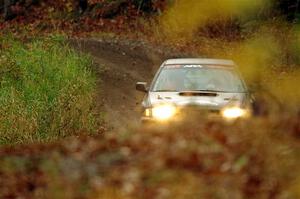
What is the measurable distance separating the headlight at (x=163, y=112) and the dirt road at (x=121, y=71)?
11.4ft

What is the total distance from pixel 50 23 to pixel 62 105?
2330 centimetres

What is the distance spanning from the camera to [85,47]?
91.5 feet

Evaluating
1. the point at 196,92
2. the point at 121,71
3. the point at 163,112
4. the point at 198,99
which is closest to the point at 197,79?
the point at 196,92

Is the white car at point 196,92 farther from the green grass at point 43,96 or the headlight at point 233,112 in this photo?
the green grass at point 43,96

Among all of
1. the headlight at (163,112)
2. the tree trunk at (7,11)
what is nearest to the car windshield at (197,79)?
the headlight at (163,112)

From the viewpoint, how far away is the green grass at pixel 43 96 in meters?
12.6

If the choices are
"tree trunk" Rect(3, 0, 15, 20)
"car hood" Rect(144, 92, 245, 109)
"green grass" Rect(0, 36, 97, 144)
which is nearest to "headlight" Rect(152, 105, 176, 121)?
"car hood" Rect(144, 92, 245, 109)

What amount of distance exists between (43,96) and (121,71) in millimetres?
9246

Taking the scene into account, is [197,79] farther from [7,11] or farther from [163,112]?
[7,11]

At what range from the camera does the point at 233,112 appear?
11.7m

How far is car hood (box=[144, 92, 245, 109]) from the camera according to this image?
11672 mm

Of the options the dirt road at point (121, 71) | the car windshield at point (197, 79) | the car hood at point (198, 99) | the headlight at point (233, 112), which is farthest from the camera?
the dirt road at point (121, 71)

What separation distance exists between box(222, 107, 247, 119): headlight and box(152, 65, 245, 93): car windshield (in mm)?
1062

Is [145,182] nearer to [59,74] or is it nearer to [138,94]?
[59,74]
